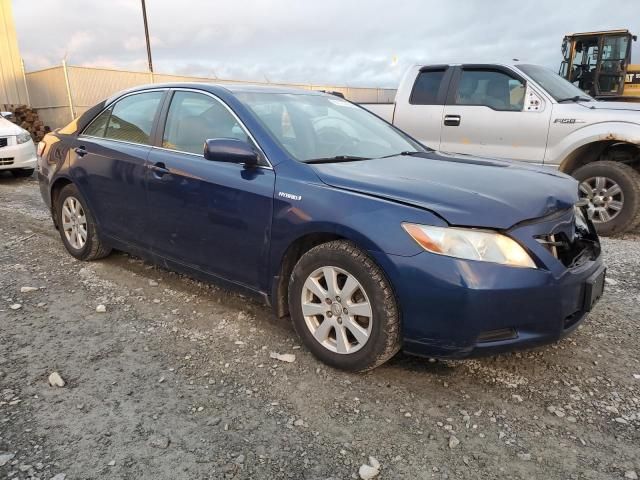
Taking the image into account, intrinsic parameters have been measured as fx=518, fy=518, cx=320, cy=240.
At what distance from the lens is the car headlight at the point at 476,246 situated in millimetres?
2422

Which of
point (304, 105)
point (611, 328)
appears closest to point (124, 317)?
point (304, 105)

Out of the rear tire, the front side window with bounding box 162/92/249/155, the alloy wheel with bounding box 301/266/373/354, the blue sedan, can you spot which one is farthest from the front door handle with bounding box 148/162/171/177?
the rear tire

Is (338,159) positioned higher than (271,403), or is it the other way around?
(338,159)

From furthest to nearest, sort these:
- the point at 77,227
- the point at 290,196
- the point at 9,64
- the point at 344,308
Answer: the point at 9,64
the point at 77,227
the point at 290,196
the point at 344,308

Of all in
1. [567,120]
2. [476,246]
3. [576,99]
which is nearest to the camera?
[476,246]

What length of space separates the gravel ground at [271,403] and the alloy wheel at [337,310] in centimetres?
20

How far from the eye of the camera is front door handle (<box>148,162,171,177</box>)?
11.8ft

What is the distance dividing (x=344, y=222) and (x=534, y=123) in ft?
13.8

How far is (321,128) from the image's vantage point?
3.58 metres

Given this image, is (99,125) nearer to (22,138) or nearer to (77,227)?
(77,227)

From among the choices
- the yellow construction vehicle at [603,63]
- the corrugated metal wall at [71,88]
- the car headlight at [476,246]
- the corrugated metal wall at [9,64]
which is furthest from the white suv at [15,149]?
the yellow construction vehicle at [603,63]

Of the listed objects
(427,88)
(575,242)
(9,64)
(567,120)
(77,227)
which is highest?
(9,64)

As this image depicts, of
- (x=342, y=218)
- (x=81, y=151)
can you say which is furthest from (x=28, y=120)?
(x=342, y=218)

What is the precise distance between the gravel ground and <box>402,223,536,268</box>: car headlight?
2.48ft
